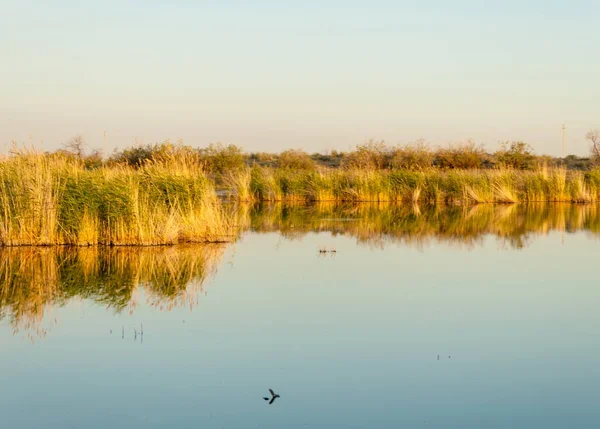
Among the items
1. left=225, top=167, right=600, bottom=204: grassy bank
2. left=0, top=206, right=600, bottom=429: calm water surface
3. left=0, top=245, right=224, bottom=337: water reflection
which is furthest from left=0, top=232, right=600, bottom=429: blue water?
left=225, top=167, right=600, bottom=204: grassy bank

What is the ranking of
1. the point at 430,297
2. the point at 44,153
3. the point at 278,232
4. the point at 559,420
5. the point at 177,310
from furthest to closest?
the point at 278,232
the point at 44,153
the point at 430,297
the point at 177,310
the point at 559,420

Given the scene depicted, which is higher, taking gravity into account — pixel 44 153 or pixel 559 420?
pixel 44 153

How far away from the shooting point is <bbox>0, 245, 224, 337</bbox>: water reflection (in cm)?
937

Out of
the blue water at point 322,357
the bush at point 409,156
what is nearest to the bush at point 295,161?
the bush at point 409,156

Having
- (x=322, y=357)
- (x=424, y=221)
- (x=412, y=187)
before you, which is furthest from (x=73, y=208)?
(x=412, y=187)

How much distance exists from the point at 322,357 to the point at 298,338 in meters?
0.75

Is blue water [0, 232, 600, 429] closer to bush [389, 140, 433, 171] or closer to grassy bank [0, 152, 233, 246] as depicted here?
grassy bank [0, 152, 233, 246]

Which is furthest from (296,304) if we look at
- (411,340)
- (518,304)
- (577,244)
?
(577,244)

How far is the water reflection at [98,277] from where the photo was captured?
9.37 m

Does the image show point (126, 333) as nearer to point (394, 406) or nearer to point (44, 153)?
point (394, 406)

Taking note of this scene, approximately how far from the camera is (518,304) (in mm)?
9641

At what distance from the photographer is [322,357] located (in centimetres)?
703

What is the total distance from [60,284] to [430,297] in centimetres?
506

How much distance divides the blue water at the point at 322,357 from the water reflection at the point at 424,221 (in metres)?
5.54
